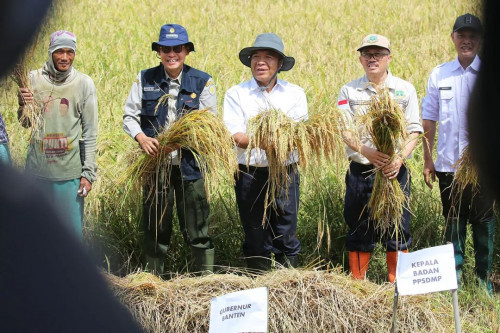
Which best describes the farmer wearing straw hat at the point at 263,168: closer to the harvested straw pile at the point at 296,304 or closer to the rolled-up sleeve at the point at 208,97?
the rolled-up sleeve at the point at 208,97

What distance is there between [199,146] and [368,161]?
3.79ft

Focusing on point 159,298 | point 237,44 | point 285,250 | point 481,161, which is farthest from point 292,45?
point 481,161

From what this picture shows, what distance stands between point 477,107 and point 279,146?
12.0 ft

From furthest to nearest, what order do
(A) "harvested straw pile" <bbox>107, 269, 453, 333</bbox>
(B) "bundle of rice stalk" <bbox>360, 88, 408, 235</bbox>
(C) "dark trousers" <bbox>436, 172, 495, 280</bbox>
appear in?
(C) "dark trousers" <bbox>436, 172, 495, 280</bbox>
(B) "bundle of rice stalk" <bbox>360, 88, 408, 235</bbox>
(A) "harvested straw pile" <bbox>107, 269, 453, 333</bbox>

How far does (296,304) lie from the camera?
3.94 metres

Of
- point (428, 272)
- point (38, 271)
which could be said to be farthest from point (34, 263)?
point (428, 272)

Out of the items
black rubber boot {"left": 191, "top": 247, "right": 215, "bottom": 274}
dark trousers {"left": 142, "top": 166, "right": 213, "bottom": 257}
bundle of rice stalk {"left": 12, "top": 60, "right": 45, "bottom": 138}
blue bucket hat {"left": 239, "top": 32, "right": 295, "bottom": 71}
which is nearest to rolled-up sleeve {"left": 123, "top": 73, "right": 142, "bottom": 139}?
dark trousers {"left": 142, "top": 166, "right": 213, "bottom": 257}

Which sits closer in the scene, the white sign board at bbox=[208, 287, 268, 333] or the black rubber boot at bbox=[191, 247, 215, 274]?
the white sign board at bbox=[208, 287, 268, 333]

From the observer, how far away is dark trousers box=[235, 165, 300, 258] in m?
4.78

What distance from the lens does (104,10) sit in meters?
12.7

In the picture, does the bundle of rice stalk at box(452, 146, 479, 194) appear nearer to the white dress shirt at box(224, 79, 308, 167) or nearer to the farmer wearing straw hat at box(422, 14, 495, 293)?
the farmer wearing straw hat at box(422, 14, 495, 293)

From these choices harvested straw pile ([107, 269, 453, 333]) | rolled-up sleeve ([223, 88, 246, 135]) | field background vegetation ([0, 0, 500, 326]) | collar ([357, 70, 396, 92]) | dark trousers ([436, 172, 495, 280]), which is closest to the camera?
harvested straw pile ([107, 269, 453, 333])

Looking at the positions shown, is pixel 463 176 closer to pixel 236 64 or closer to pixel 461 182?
pixel 461 182

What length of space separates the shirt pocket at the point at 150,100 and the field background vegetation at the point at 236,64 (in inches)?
20.7
